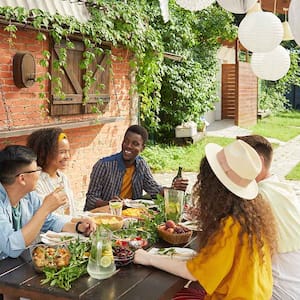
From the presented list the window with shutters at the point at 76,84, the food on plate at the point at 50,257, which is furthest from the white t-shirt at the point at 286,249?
the window with shutters at the point at 76,84

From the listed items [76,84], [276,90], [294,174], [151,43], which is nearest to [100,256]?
[76,84]

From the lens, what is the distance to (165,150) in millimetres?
10992

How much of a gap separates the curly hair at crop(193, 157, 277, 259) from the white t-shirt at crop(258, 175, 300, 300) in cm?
22

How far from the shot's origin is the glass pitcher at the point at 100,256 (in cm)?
230

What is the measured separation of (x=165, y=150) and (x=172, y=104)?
118 cm

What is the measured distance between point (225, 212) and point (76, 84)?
465cm

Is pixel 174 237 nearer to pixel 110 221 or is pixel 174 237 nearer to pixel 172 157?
pixel 110 221

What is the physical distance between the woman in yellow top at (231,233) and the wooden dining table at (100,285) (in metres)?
0.09

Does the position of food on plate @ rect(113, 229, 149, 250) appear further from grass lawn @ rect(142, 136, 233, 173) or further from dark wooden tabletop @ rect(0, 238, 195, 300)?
grass lawn @ rect(142, 136, 233, 173)

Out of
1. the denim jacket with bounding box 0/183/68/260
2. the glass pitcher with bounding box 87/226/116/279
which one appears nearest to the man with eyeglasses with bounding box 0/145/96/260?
the denim jacket with bounding box 0/183/68/260

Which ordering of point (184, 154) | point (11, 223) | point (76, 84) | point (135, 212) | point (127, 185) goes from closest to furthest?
point (11, 223) → point (135, 212) → point (127, 185) → point (76, 84) → point (184, 154)

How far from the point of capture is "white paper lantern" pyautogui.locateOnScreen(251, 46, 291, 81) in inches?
203

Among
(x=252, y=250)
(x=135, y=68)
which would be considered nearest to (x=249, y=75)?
(x=135, y=68)

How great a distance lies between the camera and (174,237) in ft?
9.29
